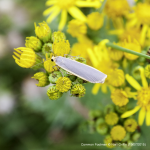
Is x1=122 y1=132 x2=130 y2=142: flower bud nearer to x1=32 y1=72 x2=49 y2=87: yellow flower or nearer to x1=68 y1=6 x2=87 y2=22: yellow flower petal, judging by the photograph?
x1=32 y1=72 x2=49 y2=87: yellow flower

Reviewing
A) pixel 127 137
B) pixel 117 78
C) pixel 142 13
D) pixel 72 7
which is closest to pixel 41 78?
pixel 117 78

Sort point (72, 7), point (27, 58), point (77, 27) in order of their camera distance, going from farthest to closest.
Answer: point (72, 7) → point (77, 27) → point (27, 58)

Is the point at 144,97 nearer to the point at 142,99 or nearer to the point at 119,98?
the point at 142,99

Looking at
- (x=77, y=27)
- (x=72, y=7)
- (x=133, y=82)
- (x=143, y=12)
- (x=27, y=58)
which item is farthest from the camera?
(x=72, y=7)

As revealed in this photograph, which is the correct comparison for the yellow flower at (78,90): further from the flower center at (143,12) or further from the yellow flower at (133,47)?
the flower center at (143,12)

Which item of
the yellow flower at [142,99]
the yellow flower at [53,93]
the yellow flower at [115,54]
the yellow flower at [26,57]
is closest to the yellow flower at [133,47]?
the yellow flower at [115,54]

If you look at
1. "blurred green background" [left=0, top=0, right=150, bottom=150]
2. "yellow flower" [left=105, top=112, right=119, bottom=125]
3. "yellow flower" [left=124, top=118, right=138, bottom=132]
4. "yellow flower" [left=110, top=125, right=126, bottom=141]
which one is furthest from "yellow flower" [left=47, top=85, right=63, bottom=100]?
"blurred green background" [left=0, top=0, right=150, bottom=150]
